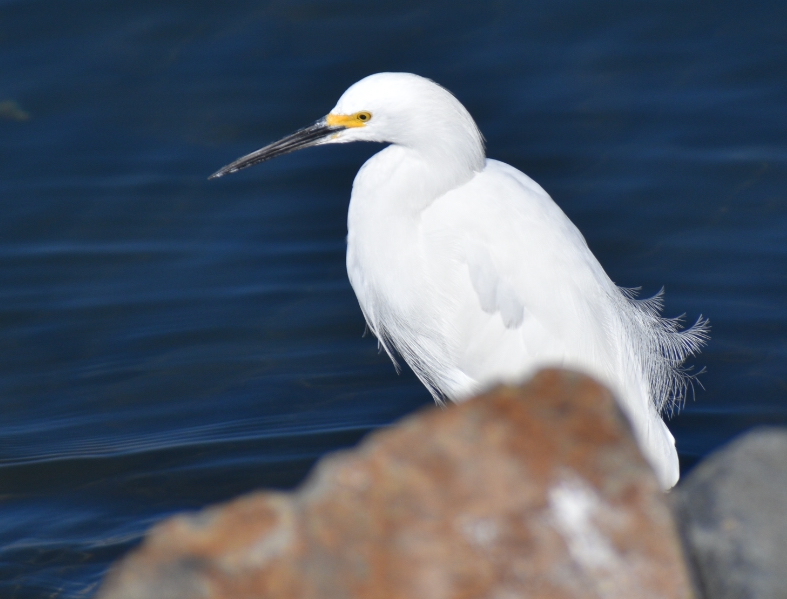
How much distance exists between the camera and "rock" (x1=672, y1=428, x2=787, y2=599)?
6.24ft

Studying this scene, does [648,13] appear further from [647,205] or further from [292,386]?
[292,386]

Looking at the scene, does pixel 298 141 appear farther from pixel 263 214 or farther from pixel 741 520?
pixel 741 520

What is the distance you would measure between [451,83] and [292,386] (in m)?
2.45

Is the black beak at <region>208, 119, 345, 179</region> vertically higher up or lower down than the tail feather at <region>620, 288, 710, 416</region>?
higher up

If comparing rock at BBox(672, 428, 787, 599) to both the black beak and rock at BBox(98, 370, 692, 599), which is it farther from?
the black beak

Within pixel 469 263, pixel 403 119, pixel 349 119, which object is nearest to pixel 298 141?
pixel 349 119

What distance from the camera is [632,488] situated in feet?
5.89

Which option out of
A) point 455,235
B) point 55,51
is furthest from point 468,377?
point 55,51

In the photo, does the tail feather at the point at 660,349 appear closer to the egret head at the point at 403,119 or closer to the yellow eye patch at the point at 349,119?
the egret head at the point at 403,119

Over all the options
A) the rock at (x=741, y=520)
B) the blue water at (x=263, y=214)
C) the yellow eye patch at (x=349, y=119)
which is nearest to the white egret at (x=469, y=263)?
the yellow eye patch at (x=349, y=119)

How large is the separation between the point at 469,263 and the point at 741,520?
7.21 feet

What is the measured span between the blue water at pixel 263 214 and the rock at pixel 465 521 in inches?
95.9

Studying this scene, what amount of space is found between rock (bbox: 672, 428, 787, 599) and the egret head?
6.94ft

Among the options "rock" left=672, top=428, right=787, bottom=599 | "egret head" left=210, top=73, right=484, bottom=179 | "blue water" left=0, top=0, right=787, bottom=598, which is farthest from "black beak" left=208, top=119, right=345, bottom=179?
"rock" left=672, top=428, right=787, bottom=599
